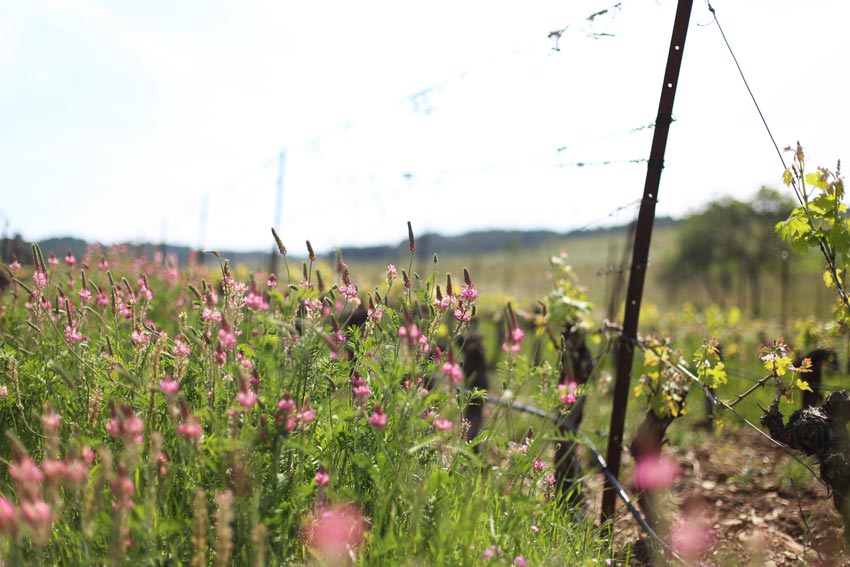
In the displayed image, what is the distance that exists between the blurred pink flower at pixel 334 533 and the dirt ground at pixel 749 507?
1.54 m

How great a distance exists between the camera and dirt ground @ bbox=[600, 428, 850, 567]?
3420 mm

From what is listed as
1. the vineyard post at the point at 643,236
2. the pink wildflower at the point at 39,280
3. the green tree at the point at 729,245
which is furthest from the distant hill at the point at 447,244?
the green tree at the point at 729,245

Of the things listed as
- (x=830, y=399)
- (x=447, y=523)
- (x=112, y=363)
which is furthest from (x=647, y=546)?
(x=112, y=363)

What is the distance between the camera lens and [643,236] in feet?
11.5

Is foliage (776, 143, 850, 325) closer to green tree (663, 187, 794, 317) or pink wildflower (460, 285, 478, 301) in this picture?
pink wildflower (460, 285, 478, 301)

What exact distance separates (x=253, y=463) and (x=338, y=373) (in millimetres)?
541

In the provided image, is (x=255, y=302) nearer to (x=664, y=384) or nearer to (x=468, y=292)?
(x=468, y=292)

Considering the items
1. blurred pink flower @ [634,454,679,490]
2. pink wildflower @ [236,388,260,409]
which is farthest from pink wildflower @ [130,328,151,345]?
blurred pink flower @ [634,454,679,490]

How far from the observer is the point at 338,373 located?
2.59m

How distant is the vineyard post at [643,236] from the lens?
3.41 m

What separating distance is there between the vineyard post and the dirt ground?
1.53ft

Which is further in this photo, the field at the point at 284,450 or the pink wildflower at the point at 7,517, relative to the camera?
the field at the point at 284,450

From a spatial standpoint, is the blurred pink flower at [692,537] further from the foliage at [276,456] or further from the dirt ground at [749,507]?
the foliage at [276,456]

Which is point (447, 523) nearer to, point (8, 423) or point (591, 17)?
point (8, 423)
